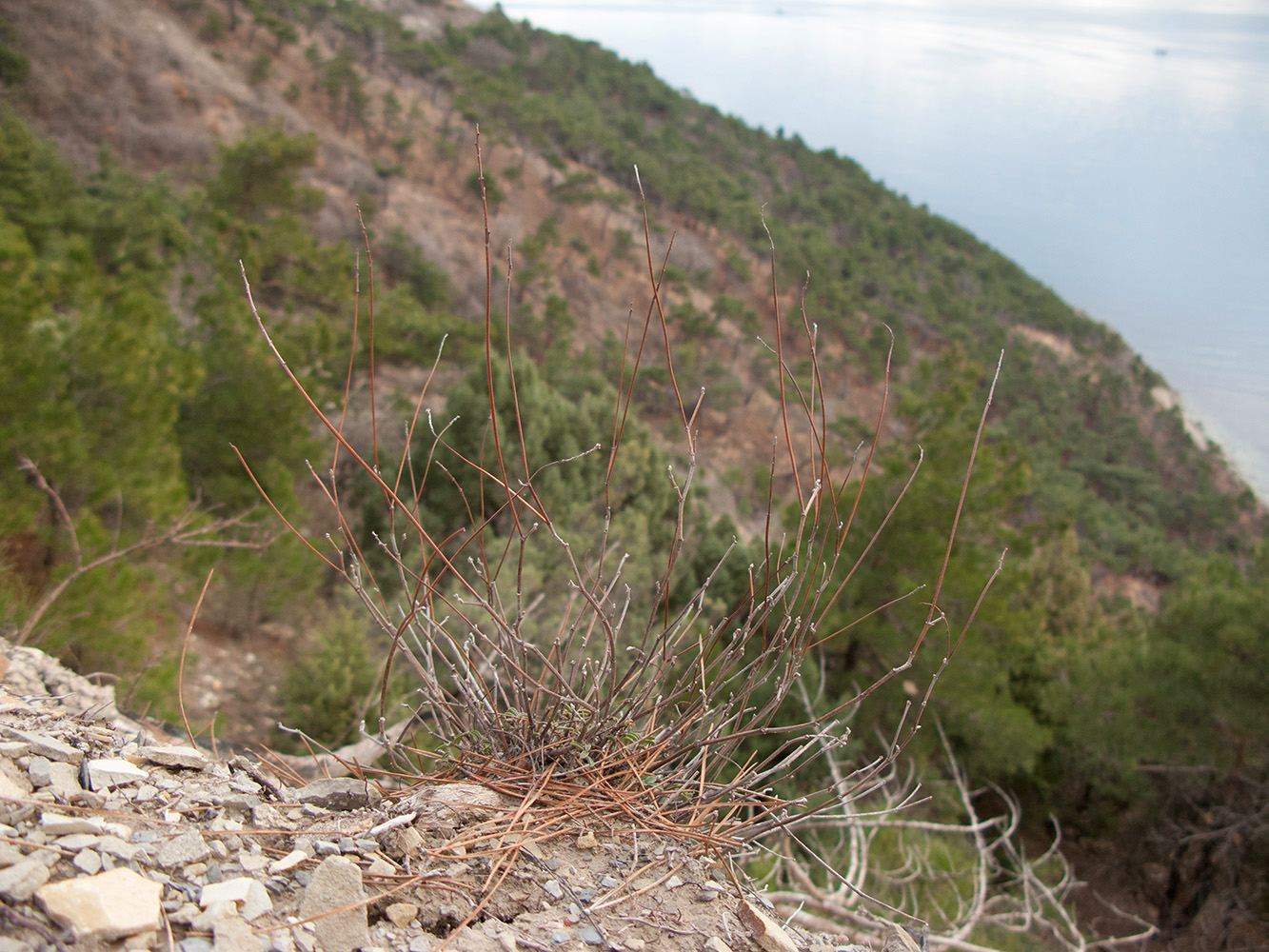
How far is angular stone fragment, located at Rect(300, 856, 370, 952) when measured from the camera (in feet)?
2.70

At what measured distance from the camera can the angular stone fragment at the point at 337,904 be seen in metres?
0.82

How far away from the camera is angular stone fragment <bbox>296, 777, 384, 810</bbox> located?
1112 millimetres

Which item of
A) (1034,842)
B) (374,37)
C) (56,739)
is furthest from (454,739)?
(374,37)

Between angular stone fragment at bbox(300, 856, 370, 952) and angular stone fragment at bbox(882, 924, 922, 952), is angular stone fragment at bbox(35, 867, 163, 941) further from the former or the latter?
angular stone fragment at bbox(882, 924, 922, 952)

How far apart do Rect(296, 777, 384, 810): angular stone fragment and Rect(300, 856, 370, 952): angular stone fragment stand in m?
0.23

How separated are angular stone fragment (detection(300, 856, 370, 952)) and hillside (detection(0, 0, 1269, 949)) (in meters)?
0.74

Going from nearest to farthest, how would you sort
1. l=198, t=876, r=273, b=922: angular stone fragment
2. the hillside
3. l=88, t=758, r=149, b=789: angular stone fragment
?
1. l=198, t=876, r=273, b=922: angular stone fragment
2. l=88, t=758, r=149, b=789: angular stone fragment
3. the hillside

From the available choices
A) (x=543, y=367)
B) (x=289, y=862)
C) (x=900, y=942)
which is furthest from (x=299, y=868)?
(x=543, y=367)

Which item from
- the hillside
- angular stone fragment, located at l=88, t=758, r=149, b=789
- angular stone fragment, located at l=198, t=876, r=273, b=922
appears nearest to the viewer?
angular stone fragment, located at l=198, t=876, r=273, b=922

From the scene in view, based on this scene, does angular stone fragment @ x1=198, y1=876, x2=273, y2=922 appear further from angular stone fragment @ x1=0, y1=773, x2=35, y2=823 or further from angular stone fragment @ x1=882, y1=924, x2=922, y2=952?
angular stone fragment @ x1=882, y1=924, x2=922, y2=952

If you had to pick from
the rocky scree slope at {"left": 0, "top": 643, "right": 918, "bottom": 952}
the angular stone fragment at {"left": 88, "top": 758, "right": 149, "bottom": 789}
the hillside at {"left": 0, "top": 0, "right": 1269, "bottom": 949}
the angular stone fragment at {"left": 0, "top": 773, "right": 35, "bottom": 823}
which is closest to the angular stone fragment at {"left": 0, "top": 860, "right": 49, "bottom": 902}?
the rocky scree slope at {"left": 0, "top": 643, "right": 918, "bottom": 952}

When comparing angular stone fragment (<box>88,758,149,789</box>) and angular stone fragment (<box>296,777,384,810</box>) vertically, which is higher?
angular stone fragment (<box>88,758,149,789</box>)

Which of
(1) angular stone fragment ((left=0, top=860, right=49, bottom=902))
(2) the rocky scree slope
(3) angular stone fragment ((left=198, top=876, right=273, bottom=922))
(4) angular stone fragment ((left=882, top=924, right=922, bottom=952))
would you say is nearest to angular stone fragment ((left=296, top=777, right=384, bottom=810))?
(2) the rocky scree slope

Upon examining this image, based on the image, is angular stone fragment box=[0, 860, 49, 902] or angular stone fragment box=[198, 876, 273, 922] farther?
angular stone fragment box=[198, 876, 273, 922]
